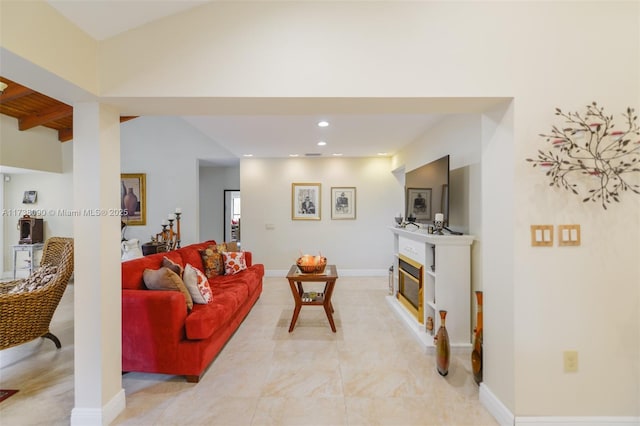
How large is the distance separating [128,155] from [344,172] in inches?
187

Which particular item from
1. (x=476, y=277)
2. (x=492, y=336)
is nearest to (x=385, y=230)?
(x=476, y=277)

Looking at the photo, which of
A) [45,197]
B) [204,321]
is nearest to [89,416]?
[204,321]

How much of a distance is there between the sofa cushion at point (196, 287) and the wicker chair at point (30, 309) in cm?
122

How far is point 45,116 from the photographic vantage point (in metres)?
4.65

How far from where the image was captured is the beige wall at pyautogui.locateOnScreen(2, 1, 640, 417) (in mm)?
1738

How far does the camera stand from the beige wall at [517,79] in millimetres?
1738

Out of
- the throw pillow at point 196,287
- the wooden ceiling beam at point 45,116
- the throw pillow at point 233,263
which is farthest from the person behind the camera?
the wooden ceiling beam at point 45,116

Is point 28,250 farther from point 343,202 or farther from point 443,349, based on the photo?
point 443,349

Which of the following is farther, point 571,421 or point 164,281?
point 164,281

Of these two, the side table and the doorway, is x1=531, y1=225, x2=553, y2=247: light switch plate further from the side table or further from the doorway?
the side table

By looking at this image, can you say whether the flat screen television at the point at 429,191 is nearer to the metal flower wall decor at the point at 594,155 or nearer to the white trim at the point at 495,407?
the metal flower wall decor at the point at 594,155

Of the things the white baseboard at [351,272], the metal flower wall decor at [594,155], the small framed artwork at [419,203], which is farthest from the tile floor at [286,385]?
the white baseboard at [351,272]

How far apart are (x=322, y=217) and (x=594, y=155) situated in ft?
15.2

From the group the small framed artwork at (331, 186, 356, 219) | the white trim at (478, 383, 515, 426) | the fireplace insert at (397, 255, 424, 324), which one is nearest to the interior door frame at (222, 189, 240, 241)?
the small framed artwork at (331, 186, 356, 219)
